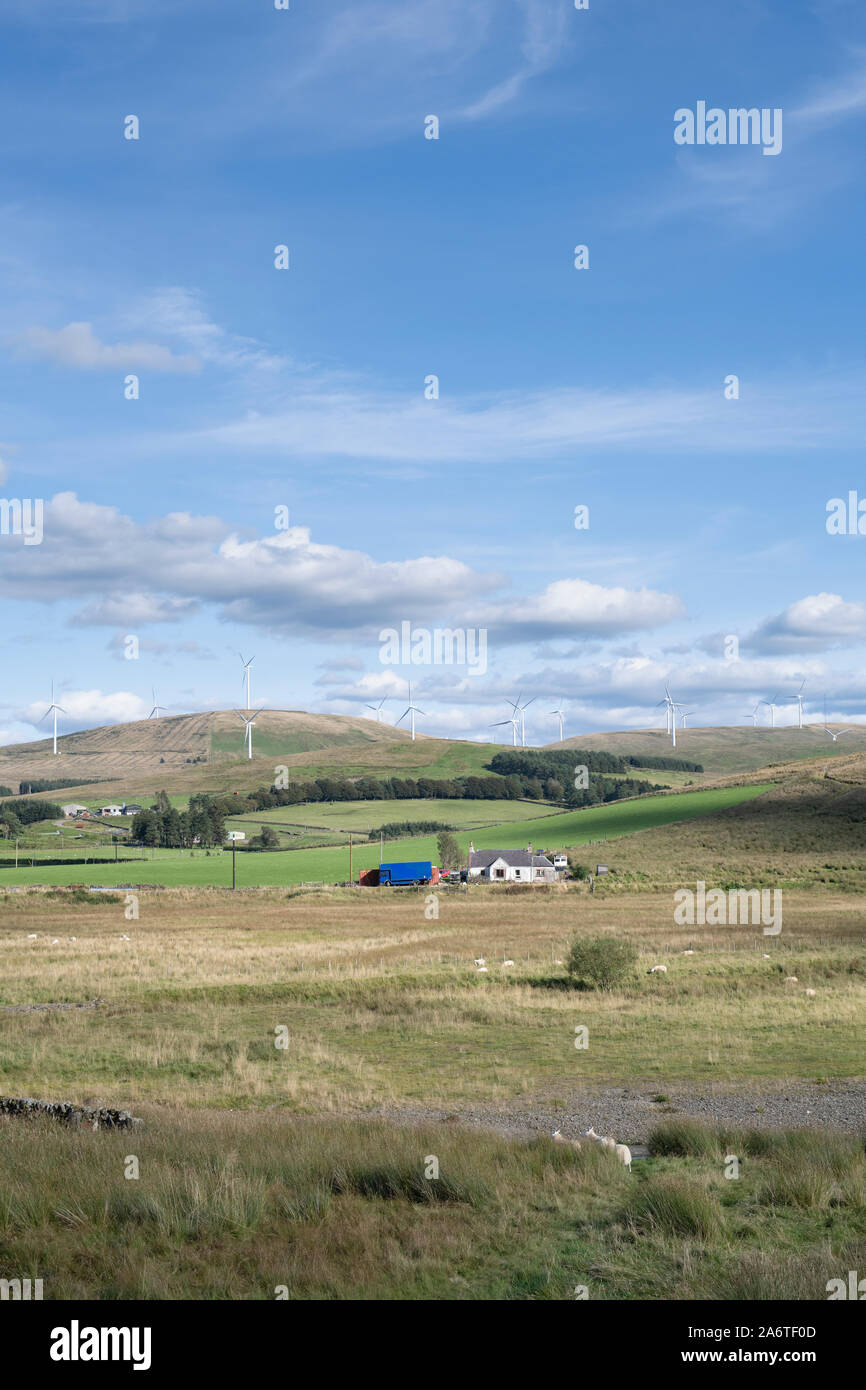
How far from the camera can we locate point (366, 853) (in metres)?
134

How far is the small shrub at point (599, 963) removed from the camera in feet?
110

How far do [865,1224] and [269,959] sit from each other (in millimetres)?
36155

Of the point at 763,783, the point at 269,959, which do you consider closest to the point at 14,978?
the point at 269,959

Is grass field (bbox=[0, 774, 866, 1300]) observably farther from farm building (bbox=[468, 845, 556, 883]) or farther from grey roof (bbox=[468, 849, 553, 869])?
grey roof (bbox=[468, 849, 553, 869])

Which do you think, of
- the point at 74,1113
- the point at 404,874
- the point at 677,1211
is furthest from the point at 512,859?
the point at 677,1211

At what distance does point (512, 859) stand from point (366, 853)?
2573cm

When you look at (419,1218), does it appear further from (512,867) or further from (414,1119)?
(512,867)

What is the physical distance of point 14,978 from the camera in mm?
38375

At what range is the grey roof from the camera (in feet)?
375

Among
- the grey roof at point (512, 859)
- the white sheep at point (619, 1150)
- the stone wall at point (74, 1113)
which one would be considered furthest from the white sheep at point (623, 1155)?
the grey roof at point (512, 859)

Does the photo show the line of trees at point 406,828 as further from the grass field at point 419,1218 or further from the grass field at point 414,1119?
the grass field at point 419,1218

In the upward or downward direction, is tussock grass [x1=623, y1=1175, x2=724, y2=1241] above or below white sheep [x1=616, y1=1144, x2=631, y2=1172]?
above

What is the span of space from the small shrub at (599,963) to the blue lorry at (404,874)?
6793 centimetres

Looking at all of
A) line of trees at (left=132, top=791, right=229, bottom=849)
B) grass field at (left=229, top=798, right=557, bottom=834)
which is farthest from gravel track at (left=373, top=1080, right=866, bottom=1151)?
grass field at (left=229, top=798, right=557, bottom=834)
